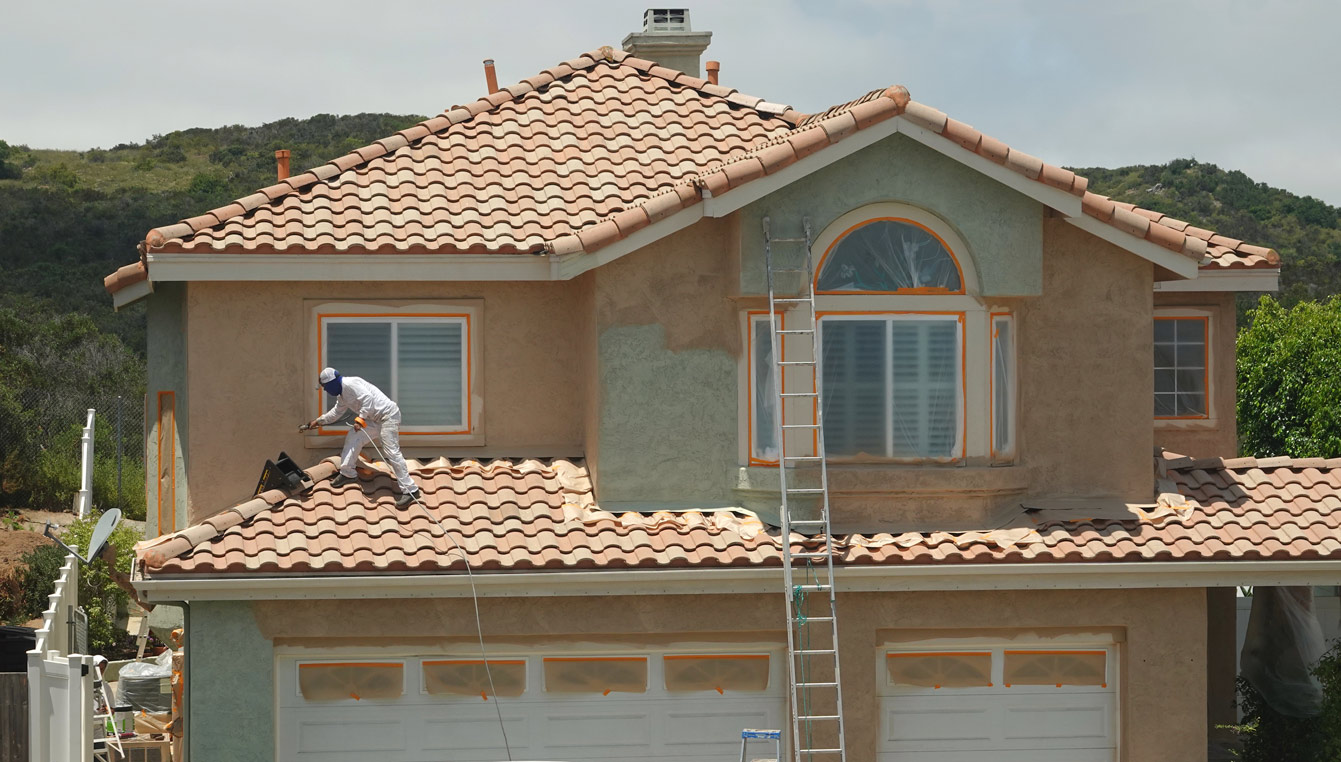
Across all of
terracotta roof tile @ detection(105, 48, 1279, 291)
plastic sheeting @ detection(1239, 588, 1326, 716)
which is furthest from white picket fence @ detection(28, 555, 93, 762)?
plastic sheeting @ detection(1239, 588, 1326, 716)

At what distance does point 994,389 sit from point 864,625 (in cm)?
289

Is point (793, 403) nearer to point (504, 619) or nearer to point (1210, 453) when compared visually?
point (504, 619)

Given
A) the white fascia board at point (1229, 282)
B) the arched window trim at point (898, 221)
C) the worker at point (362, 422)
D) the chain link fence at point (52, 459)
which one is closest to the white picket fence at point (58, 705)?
the worker at point (362, 422)

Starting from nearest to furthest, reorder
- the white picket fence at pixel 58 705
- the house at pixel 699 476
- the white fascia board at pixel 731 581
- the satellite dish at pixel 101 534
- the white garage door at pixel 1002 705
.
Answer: the white picket fence at pixel 58 705 → the white fascia board at pixel 731 581 → the house at pixel 699 476 → the white garage door at pixel 1002 705 → the satellite dish at pixel 101 534

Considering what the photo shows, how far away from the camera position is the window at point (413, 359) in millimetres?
18328

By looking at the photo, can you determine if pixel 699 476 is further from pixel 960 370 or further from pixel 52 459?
pixel 52 459

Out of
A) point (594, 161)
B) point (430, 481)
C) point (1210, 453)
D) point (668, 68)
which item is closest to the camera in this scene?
point (430, 481)

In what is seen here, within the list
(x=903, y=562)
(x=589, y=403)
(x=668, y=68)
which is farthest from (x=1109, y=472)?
(x=668, y=68)

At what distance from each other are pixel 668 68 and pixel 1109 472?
8.77m

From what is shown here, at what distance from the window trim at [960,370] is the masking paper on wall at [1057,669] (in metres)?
2.24

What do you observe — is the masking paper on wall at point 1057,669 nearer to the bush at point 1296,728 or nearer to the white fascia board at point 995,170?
the bush at point 1296,728

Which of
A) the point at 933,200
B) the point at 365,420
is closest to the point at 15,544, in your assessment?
the point at 365,420

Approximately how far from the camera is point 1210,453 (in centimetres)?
2061

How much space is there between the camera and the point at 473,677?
656 inches
